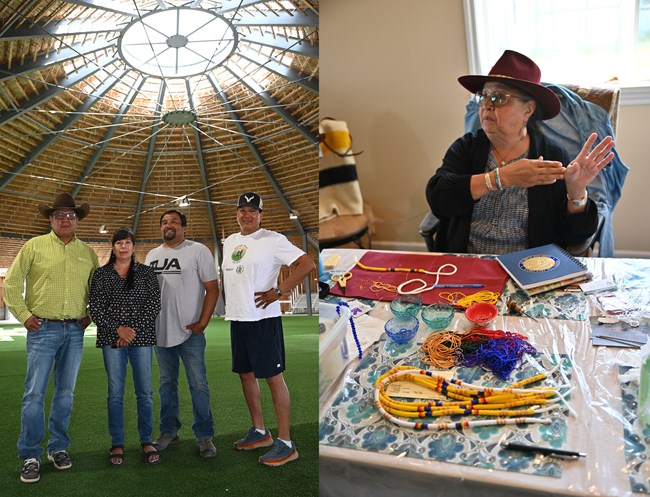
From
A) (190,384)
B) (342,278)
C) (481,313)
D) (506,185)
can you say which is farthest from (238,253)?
(506,185)

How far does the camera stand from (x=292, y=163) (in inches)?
24.8

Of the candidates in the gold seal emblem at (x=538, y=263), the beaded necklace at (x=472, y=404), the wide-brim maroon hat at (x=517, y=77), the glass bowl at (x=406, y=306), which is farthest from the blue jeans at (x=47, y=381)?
the wide-brim maroon hat at (x=517, y=77)

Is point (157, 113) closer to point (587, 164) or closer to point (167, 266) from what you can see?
point (167, 266)

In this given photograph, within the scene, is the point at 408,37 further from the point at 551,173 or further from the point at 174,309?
the point at 174,309

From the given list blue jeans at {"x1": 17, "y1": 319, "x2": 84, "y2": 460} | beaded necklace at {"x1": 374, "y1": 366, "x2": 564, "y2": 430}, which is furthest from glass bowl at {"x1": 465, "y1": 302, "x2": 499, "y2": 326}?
blue jeans at {"x1": 17, "y1": 319, "x2": 84, "y2": 460}

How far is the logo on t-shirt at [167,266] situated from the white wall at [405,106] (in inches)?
171

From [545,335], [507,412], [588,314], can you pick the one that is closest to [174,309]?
[507,412]

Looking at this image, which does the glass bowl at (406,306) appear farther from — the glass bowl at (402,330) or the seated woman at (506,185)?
the seated woman at (506,185)

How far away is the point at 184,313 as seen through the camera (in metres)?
0.63

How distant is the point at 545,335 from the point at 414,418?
0.62 m

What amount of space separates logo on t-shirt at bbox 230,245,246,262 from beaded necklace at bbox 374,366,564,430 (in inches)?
21.7

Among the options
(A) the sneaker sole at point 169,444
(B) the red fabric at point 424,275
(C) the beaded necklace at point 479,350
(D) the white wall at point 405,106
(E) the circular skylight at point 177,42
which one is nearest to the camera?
(E) the circular skylight at point 177,42

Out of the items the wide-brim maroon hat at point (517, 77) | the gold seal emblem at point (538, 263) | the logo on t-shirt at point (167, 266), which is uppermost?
the wide-brim maroon hat at point (517, 77)

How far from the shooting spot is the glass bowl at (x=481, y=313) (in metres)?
1.58
